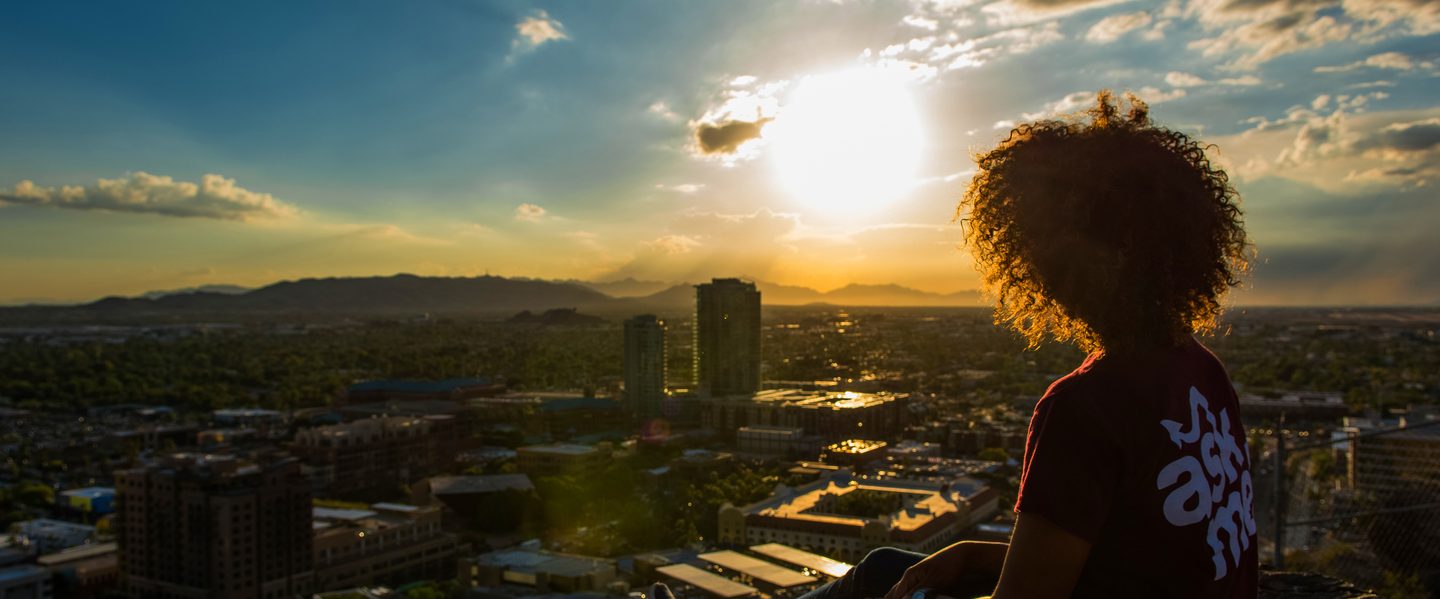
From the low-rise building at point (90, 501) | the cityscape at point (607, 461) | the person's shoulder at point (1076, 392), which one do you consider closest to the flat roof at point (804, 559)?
the cityscape at point (607, 461)

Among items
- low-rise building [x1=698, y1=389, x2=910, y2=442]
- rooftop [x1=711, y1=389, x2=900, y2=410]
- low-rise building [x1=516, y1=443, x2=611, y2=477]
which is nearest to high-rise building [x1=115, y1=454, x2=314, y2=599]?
low-rise building [x1=516, y1=443, x2=611, y2=477]

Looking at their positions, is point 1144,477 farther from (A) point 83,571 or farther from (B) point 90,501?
(B) point 90,501

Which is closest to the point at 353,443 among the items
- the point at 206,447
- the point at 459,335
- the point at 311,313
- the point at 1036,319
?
the point at 206,447

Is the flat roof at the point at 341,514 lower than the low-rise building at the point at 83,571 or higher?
higher

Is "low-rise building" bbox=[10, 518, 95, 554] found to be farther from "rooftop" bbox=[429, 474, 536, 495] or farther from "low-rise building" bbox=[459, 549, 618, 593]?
"low-rise building" bbox=[459, 549, 618, 593]

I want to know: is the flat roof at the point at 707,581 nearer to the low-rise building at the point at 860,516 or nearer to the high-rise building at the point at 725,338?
the low-rise building at the point at 860,516

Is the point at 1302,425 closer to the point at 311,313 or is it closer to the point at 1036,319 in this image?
the point at 1036,319


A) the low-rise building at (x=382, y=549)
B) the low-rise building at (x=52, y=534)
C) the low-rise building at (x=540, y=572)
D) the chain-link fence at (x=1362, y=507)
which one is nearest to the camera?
the chain-link fence at (x=1362, y=507)
